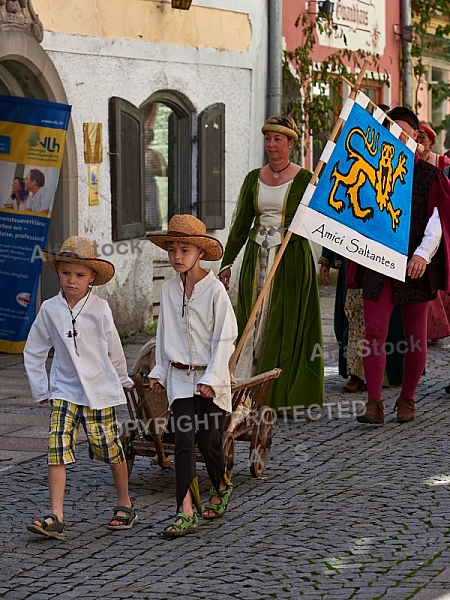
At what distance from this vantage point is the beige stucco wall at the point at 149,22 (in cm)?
1212

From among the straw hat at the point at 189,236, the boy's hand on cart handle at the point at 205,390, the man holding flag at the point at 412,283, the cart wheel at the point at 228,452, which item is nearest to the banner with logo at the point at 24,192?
the man holding flag at the point at 412,283

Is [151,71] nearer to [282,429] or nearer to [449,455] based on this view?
[282,429]

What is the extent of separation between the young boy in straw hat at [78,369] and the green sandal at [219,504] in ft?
1.18

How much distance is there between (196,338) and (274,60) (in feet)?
33.5

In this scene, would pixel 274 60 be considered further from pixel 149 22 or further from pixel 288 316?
pixel 288 316

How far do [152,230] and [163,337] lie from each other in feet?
27.2

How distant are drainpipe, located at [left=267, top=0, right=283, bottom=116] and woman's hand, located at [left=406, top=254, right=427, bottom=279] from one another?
7.55m

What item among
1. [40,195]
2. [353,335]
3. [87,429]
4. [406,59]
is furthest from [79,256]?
[406,59]

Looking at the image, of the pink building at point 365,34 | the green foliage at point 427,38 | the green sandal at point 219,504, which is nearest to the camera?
the green sandal at point 219,504

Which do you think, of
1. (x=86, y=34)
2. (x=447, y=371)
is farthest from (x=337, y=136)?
(x=86, y=34)

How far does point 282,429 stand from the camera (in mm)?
8641

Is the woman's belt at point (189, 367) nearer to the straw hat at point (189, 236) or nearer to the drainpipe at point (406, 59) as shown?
the straw hat at point (189, 236)

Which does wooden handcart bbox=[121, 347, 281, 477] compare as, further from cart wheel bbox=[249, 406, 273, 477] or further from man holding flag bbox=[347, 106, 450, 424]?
man holding flag bbox=[347, 106, 450, 424]

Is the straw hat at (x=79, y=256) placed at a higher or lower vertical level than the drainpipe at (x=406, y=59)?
lower
